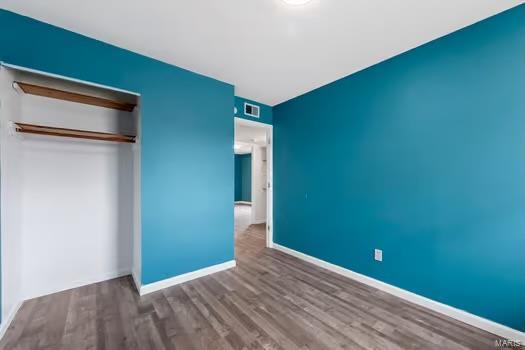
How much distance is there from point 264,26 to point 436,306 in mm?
3128

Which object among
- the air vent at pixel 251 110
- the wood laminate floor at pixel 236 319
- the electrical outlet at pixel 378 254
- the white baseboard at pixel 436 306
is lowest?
the wood laminate floor at pixel 236 319

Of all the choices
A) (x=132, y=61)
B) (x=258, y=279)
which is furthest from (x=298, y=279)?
(x=132, y=61)

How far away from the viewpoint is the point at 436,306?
82.5 inches

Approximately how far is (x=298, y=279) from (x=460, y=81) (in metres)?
2.71

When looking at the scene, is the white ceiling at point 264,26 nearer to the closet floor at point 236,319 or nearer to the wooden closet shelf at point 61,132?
the wooden closet shelf at point 61,132

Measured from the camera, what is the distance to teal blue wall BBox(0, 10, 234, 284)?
1.96m

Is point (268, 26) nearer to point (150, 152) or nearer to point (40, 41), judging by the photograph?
point (150, 152)

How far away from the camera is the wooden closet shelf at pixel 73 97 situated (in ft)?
6.92

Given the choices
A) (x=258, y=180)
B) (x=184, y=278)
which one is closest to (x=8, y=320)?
(x=184, y=278)

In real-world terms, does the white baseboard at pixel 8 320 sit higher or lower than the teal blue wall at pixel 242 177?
lower

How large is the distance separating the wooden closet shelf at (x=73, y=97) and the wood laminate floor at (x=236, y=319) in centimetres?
213

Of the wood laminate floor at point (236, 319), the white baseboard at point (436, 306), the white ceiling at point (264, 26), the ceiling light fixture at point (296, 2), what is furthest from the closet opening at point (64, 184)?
the white baseboard at point (436, 306)

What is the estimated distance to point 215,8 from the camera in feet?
5.72

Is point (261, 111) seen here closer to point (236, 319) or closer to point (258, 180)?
point (258, 180)
